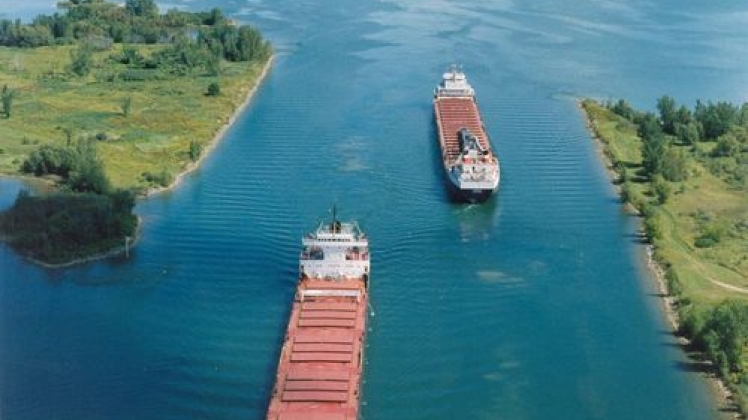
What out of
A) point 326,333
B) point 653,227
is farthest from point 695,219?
point 326,333

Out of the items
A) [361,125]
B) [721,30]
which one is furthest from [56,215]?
[721,30]

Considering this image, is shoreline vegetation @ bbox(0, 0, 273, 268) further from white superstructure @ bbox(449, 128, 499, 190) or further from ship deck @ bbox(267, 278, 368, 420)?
white superstructure @ bbox(449, 128, 499, 190)

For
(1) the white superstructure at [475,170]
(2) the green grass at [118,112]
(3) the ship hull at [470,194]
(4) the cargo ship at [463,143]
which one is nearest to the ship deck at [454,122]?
(4) the cargo ship at [463,143]

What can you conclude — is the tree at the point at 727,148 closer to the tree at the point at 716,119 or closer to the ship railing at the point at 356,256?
the tree at the point at 716,119

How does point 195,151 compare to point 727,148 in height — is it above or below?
below

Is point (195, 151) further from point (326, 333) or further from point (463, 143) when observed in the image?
point (326, 333)

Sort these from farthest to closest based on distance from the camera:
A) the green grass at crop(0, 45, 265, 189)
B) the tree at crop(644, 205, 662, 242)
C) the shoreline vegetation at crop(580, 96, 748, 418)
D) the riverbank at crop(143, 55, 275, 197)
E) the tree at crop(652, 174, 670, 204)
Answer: the green grass at crop(0, 45, 265, 189) → the riverbank at crop(143, 55, 275, 197) → the tree at crop(652, 174, 670, 204) → the tree at crop(644, 205, 662, 242) → the shoreline vegetation at crop(580, 96, 748, 418)

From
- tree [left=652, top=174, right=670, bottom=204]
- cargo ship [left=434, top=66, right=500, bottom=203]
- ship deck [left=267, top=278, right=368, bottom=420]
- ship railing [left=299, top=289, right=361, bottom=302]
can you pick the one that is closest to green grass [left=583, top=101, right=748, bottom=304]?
tree [left=652, top=174, right=670, bottom=204]
